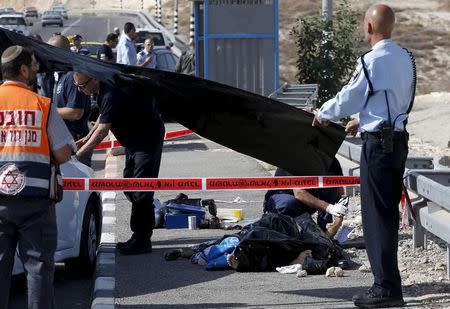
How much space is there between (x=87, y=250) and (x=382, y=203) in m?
3.09

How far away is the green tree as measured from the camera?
21922 millimetres

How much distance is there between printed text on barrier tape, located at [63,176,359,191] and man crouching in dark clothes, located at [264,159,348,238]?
0.29 meters

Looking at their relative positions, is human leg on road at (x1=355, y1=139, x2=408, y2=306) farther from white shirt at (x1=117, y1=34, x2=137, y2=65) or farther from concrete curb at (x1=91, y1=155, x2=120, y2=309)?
white shirt at (x1=117, y1=34, x2=137, y2=65)

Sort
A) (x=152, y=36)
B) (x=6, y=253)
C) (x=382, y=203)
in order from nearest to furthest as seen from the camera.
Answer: (x=6, y=253), (x=382, y=203), (x=152, y=36)

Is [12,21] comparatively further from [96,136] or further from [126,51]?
[96,136]

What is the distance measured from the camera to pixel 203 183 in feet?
32.9

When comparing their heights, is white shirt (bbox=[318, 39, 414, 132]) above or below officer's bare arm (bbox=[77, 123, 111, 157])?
above

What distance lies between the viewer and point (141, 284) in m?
9.34

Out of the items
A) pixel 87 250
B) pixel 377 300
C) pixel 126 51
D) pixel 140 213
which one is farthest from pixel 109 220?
pixel 126 51

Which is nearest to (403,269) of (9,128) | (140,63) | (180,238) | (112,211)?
(180,238)

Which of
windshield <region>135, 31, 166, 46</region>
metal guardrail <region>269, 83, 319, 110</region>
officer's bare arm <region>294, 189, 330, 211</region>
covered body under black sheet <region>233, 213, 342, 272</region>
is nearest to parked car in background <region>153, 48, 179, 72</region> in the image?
metal guardrail <region>269, 83, 319, 110</region>

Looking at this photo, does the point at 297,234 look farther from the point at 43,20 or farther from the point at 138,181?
the point at 43,20

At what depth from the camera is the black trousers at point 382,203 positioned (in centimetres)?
798

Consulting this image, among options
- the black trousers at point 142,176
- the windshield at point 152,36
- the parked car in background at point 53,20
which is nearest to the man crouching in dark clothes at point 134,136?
the black trousers at point 142,176
